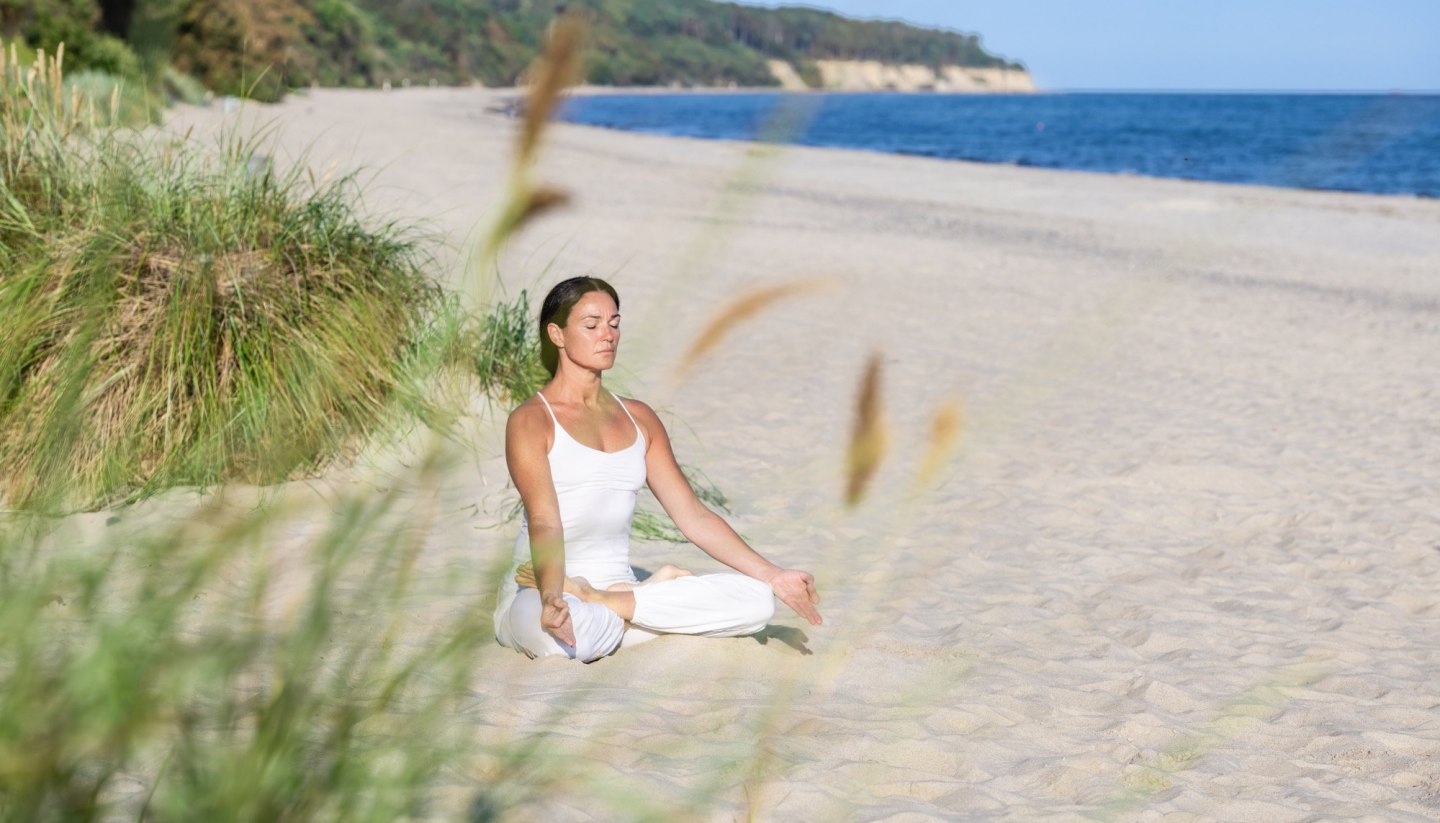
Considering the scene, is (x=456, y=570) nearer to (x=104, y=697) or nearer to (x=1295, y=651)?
(x=104, y=697)

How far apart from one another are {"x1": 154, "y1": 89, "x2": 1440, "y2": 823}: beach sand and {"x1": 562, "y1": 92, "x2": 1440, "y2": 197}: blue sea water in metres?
0.11

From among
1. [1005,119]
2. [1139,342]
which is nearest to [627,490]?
[1139,342]

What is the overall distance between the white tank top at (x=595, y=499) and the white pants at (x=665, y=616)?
0.50 ft

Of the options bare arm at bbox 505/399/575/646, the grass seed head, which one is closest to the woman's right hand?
bare arm at bbox 505/399/575/646

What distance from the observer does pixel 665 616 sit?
4086 mm

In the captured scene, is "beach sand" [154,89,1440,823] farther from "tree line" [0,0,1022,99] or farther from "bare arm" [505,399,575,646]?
"tree line" [0,0,1022,99]

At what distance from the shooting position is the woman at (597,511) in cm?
385

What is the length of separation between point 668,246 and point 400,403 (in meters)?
9.51

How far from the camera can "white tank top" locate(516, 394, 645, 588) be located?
3928 millimetres

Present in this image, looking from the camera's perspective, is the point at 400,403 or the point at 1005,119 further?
the point at 1005,119

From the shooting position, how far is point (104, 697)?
1781 mm

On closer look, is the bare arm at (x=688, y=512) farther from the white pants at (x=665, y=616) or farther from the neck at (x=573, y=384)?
the neck at (x=573, y=384)

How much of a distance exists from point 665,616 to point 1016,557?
89.5 inches

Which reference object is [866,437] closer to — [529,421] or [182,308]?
[529,421]
